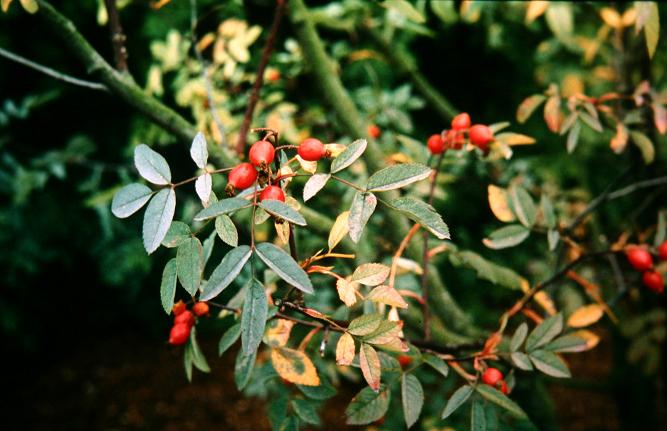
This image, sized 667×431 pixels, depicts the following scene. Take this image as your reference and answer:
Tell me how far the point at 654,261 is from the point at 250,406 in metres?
2.99

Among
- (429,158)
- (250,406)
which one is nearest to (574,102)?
(429,158)

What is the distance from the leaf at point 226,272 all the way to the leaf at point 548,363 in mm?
503

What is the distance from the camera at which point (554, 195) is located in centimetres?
173

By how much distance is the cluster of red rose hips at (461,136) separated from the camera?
2.97 ft

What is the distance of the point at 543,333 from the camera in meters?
0.81

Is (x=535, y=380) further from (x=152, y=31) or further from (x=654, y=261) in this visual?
(x=152, y=31)

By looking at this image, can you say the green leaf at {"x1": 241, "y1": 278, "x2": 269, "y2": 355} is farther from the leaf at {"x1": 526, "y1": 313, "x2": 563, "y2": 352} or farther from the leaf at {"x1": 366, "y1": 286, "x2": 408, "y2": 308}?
the leaf at {"x1": 526, "y1": 313, "x2": 563, "y2": 352}

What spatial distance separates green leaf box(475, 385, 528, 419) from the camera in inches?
27.8

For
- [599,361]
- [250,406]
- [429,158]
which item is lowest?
[599,361]

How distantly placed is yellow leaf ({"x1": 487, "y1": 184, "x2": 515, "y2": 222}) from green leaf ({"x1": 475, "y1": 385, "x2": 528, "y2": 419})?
330mm

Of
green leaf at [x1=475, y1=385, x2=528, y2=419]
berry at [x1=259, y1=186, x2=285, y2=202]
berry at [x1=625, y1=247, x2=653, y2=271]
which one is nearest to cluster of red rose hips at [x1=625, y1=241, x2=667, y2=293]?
berry at [x1=625, y1=247, x2=653, y2=271]

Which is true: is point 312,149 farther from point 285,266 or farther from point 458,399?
point 458,399

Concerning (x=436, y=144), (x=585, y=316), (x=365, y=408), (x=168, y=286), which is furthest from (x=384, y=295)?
(x=585, y=316)

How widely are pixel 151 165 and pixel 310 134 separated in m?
1.04
